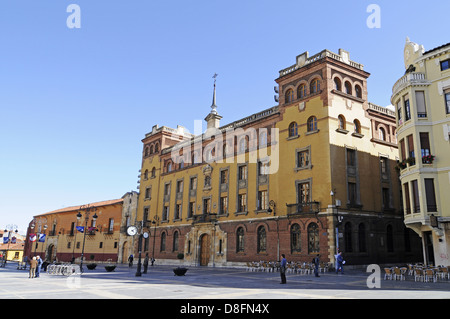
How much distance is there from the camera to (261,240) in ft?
112

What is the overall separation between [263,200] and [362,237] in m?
9.30

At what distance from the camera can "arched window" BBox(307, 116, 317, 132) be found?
3158 centimetres

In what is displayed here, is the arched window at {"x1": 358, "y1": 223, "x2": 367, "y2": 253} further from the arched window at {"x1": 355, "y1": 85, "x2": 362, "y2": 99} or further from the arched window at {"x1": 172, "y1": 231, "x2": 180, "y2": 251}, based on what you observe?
the arched window at {"x1": 172, "y1": 231, "x2": 180, "y2": 251}

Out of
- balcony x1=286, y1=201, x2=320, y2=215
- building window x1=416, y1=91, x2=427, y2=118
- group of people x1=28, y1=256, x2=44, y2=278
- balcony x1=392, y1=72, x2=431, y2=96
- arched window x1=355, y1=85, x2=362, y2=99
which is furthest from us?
arched window x1=355, y1=85, x2=362, y2=99

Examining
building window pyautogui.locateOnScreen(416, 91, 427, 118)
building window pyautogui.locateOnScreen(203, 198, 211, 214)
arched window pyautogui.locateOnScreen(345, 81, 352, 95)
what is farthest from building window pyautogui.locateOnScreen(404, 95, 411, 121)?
building window pyautogui.locateOnScreen(203, 198, 211, 214)

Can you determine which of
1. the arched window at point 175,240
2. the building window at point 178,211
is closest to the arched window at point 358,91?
the building window at point 178,211

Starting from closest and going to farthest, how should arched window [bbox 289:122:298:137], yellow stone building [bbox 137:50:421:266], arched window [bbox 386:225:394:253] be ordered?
yellow stone building [bbox 137:50:421:266] < arched window [bbox 386:225:394:253] < arched window [bbox 289:122:298:137]

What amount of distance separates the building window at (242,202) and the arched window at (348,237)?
34.4 ft

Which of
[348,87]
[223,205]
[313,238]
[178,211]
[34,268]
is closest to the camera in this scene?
[34,268]

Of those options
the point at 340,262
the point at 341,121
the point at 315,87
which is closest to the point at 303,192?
the point at 341,121

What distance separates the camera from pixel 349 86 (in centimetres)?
3306

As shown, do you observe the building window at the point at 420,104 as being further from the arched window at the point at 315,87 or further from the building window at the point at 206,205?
the building window at the point at 206,205

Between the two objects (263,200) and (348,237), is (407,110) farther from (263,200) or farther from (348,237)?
(263,200)

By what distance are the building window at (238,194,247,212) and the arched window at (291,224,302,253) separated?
21.6 ft
